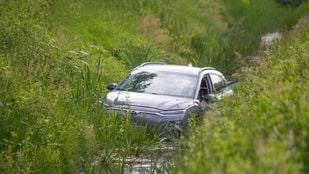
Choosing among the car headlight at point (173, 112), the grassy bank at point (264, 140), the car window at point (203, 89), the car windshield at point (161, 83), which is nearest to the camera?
the grassy bank at point (264, 140)

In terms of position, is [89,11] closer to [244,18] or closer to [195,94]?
[195,94]

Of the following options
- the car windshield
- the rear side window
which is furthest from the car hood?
the rear side window

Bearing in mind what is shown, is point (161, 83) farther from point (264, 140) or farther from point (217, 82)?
point (264, 140)

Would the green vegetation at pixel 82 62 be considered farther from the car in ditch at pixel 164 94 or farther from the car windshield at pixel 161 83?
the car windshield at pixel 161 83

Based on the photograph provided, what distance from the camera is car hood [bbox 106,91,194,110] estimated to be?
46.4ft

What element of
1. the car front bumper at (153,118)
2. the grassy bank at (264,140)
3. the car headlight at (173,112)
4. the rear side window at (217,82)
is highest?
the rear side window at (217,82)

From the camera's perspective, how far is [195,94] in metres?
15.3

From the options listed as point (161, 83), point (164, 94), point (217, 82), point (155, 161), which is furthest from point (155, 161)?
point (217, 82)

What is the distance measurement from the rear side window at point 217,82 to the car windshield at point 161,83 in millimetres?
859

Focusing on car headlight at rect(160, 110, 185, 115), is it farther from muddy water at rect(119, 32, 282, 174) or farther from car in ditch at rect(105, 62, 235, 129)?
muddy water at rect(119, 32, 282, 174)

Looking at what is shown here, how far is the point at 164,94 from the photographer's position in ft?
49.3

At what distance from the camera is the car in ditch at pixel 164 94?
45.6 feet

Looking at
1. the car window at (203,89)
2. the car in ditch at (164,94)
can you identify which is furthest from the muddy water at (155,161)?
the car window at (203,89)

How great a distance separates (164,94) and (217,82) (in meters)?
2.34
